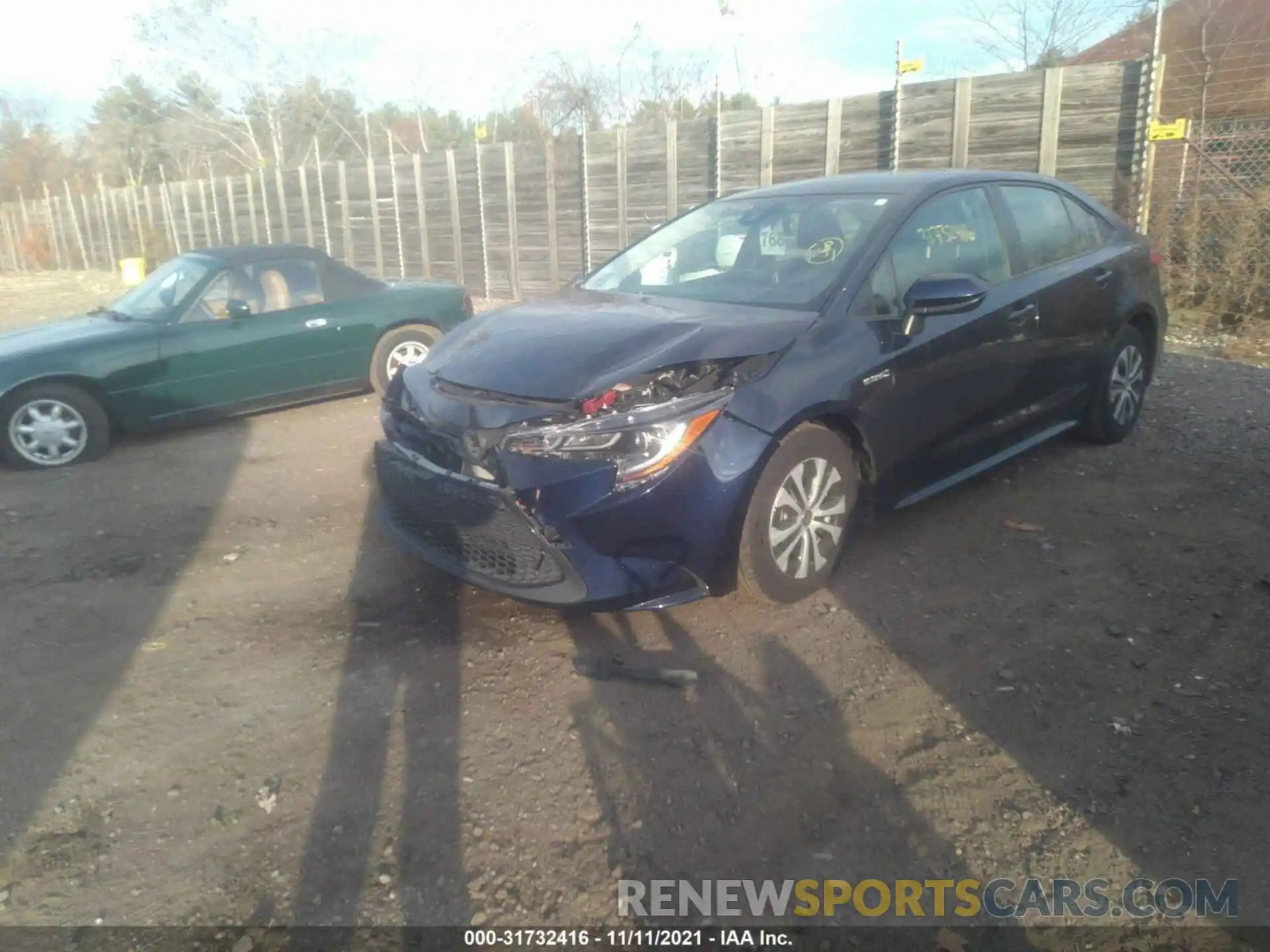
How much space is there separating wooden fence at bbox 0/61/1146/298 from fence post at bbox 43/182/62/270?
1288 centimetres

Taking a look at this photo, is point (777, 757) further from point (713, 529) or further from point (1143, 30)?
point (1143, 30)

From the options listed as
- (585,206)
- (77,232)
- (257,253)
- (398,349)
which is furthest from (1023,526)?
(77,232)

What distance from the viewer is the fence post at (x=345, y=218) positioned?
17.7 m

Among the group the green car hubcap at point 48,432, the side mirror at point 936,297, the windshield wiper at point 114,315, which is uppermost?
the side mirror at point 936,297

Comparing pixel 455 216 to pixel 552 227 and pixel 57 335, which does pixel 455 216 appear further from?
pixel 57 335

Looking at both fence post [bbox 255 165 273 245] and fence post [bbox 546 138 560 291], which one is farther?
fence post [bbox 255 165 273 245]

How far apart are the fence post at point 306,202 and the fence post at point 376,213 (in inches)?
84.7

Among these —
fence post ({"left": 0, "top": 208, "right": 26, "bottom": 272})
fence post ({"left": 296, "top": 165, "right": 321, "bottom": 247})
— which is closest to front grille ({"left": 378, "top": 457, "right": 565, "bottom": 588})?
fence post ({"left": 296, "top": 165, "right": 321, "bottom": 247})

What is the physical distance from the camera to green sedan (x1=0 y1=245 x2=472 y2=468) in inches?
255

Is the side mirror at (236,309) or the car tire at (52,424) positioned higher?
the side mirror at (236,309)

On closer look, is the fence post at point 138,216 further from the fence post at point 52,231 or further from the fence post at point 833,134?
the fence post at point 833,134

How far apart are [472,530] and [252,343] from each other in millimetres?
4387

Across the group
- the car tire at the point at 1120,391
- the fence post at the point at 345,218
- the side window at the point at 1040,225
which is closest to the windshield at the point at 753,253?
the side window at the point at 1040,225

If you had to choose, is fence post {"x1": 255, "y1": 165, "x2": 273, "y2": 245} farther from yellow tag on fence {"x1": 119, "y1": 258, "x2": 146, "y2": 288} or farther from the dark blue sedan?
the dark blue sedan
